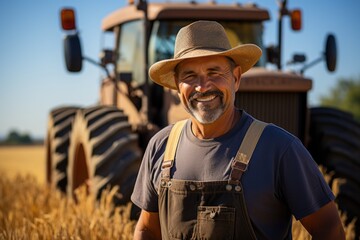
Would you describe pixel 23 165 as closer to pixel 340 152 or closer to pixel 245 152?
pixel 340 152

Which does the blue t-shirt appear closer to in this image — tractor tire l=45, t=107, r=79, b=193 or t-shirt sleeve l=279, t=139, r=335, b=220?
t-shirt sleeve l=279, t=139, r=335, b=220

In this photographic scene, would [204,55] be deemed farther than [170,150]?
No

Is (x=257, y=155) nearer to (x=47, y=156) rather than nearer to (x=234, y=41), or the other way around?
(x=234, y=41)

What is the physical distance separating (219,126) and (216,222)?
44 cm

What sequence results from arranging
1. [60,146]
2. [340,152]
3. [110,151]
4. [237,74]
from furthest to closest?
1. [60,146]
2. [340,152]
3. [110,151]
4. [237,74]

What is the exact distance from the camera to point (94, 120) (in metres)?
5.71

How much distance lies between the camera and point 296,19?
6430mm

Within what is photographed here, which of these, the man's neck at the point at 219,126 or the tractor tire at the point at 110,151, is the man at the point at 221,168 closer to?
the man's neck at the point at 219,126

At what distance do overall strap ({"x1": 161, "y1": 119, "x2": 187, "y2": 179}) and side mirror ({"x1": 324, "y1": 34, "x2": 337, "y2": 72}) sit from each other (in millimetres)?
3221

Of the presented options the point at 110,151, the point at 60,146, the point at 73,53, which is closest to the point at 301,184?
the point at 110,151

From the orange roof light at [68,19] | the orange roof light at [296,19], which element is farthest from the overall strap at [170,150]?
the orange roof light at [296,19]

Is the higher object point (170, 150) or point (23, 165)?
point (170, 150)

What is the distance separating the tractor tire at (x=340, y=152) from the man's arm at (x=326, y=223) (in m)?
2.72

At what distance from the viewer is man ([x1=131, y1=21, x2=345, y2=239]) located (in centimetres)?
252
